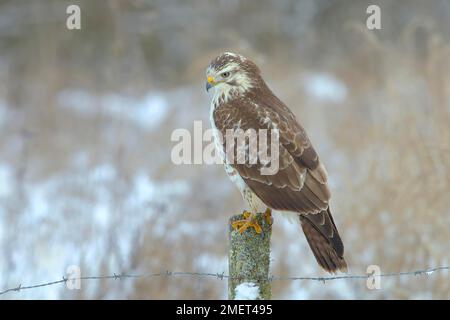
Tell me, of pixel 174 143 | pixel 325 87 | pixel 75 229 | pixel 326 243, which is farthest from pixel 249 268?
pixel 325 87

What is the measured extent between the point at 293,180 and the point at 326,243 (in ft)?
1.27

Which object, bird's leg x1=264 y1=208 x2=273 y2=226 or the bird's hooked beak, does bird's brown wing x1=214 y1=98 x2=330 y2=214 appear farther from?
the bird's hooked beak

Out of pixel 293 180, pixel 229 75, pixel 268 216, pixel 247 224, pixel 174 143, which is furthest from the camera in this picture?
pixel 174 143

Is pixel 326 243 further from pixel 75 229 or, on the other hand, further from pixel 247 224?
pixel 75 229

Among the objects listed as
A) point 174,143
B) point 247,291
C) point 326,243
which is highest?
point 174,143

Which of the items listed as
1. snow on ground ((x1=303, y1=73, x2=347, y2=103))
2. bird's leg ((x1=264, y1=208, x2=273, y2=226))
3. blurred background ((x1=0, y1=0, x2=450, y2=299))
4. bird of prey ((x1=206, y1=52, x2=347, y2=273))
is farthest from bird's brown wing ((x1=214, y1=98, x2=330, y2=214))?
snow on ground ((x1=303, y1=73, x2=347, y2=103))

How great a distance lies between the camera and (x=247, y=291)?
133 inches

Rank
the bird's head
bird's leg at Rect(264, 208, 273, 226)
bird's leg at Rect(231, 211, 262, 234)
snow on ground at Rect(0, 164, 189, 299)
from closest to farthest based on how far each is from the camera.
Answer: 1. bird's leg at Rect(231, 211, 262, 234)
2. bird's leg at Rect(264, 208, 273, 226)
3. the bird's head
4. snow on ground at Rect(0, 164, 189, 299)

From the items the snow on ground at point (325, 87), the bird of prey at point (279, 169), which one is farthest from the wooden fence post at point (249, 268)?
the snow on ground at point (325, 87)

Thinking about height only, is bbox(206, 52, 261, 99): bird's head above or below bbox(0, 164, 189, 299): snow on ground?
above

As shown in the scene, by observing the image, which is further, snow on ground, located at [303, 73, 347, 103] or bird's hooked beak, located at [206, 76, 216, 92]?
snow on ground, located at [303, 73, 347, 103]

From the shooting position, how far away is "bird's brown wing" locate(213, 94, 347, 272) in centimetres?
366

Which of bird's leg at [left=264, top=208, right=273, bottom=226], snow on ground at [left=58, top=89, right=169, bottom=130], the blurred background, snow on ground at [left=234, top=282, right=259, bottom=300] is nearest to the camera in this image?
snow on ground at [left=234, top=282, right=259, bottom=300]

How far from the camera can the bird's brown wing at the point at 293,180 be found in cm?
366
